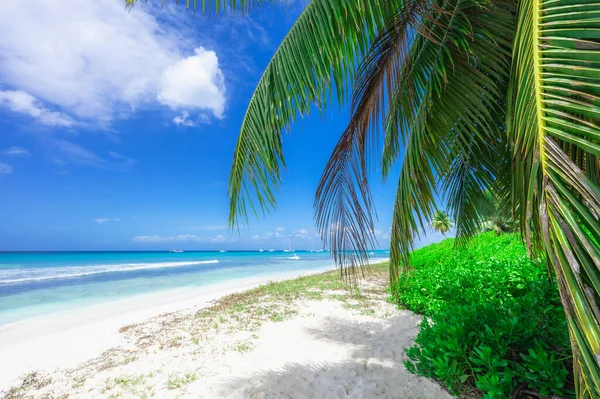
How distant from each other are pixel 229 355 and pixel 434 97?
14.1 ft

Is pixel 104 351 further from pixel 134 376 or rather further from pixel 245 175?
pixel 245 175

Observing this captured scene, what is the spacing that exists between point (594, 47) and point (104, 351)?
682 centimetres

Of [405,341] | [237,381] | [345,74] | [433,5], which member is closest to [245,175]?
[345,74]

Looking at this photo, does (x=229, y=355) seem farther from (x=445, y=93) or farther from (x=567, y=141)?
(x=567, y=141)

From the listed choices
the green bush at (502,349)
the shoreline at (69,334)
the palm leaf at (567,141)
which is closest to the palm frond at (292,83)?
the palm leaf at (567,141)

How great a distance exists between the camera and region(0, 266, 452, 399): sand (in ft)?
11.3

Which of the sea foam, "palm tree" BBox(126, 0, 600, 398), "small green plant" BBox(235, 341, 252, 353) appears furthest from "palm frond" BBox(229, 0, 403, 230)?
the sea foam

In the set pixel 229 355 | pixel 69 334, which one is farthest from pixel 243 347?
pixel 69 334

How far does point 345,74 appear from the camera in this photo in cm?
276

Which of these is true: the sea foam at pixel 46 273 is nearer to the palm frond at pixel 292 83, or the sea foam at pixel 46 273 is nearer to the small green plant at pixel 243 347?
the small green plant at pixel 243 347

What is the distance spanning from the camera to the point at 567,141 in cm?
90

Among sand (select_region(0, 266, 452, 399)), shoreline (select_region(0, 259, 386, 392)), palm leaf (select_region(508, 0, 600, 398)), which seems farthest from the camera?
shoreline (select_region(0, 259, 386, 392))

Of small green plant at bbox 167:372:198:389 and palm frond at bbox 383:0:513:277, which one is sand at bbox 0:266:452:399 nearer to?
small green plant at bbox 167:372:198:389

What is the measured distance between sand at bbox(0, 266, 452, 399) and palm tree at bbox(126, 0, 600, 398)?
1609mm
